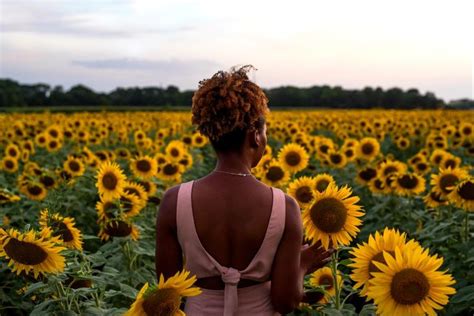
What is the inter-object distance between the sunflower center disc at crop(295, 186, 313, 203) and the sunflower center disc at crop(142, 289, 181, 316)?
202 cm

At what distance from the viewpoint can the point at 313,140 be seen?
12.5 metres

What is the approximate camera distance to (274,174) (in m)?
6.58

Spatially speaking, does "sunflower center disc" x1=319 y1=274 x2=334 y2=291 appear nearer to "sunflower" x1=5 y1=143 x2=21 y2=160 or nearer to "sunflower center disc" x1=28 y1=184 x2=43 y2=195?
"sunflower center disc" x1=28 y1=184 x2=43 y2=195

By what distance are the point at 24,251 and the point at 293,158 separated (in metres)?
4.63

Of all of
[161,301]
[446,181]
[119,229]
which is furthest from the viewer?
[446,181]

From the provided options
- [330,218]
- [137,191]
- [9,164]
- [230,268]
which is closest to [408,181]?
[137,191]

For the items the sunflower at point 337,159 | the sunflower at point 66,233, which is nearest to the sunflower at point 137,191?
the sunflower at point 66,233

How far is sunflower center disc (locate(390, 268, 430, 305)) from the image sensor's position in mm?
2619

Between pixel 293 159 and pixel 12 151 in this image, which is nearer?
pixel 293 159

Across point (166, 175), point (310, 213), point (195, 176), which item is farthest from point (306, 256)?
point (195, 176)

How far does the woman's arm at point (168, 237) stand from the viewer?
2.86 m

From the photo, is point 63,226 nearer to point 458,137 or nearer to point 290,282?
point 290,282

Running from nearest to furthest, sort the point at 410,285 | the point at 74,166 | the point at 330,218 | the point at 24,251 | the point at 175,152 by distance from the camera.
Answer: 1. the point at 410,285
2. the point at 24,251
3. the point at 330,218
4. the point at 74,166
5. the point at 175,152

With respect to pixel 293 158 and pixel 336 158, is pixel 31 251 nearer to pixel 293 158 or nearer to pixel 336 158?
pixel 293 158
